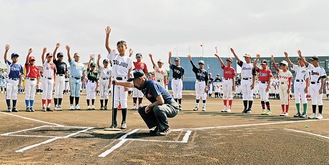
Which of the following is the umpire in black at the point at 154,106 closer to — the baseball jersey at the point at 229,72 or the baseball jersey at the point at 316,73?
the baseball jersey at the point at 316,73

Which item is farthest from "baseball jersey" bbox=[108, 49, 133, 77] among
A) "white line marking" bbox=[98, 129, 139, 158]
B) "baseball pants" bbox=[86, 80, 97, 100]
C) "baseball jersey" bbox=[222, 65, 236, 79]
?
"baseball pants" bbox=[86, 80, 97, 100]

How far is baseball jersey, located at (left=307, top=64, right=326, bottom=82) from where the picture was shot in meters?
10.7

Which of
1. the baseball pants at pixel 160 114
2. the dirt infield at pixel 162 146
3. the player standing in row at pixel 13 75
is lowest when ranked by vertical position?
the dirt infield at pixel 162 146

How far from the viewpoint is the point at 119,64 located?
805 cm

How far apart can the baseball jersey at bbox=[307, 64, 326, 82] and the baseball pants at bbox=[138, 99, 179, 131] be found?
6407 mm

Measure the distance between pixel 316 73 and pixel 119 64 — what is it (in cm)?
738

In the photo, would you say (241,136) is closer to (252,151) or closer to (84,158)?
(252,151)

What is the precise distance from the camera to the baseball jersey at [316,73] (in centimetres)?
1074

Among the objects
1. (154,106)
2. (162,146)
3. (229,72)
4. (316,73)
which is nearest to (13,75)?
(154,106)

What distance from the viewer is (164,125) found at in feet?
22.4

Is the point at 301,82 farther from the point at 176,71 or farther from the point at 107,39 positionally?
the point at 107,39

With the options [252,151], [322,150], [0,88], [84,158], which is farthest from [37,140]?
[0,88]

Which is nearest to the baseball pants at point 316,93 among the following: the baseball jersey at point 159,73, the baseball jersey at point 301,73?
the baseball jersey at point 301,73

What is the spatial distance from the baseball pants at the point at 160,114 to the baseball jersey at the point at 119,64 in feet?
4.87
